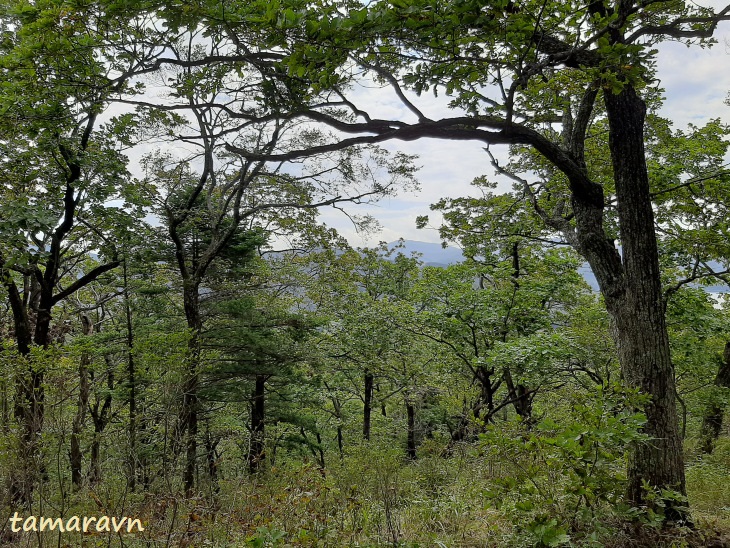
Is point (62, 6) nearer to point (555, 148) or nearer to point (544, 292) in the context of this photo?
point (555, 148)

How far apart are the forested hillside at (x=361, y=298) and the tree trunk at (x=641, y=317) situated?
20mm

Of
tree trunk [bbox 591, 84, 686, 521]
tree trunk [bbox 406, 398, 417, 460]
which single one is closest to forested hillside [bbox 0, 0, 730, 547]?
tree trunk [bbox 591, 84, 686, 521]

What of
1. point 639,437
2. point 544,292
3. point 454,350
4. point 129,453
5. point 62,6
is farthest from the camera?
point 454,350

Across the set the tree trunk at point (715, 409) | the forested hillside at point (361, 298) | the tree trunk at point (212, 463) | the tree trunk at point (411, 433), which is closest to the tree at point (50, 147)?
the forested hillside at point (361, 298)

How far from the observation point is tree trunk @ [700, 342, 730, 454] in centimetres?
980

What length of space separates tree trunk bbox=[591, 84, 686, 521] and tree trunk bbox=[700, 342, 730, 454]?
8.14m

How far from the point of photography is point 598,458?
9.45 ft

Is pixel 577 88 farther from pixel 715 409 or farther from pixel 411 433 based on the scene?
pixel 411 433

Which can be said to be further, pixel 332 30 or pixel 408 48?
pixel 408 48

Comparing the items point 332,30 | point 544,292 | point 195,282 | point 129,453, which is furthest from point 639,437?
point 195,282

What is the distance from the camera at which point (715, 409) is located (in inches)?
414

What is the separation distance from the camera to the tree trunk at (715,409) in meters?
9.80

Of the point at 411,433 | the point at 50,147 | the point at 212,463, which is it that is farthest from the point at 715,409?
the point at 50,147

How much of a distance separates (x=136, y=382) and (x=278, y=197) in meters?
5.45
